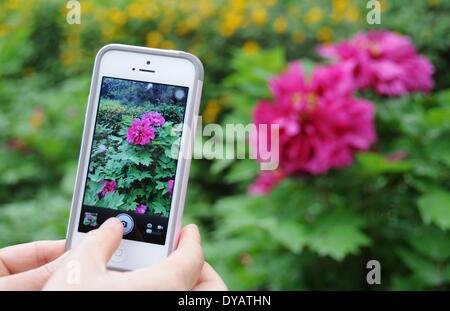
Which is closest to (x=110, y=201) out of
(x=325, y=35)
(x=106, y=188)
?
(x=106, y=188)

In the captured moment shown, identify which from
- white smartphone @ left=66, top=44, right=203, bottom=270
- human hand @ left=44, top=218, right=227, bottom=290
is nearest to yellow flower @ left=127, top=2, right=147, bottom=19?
white smartphone @ left=66, top=44, right=203, bottom=270

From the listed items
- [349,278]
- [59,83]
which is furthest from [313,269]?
[59,83]

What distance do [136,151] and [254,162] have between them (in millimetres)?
1103

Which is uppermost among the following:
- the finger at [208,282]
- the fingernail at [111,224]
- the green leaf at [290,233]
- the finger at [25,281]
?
the green leaf at [290,233]

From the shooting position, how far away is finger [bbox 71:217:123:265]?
0.82 metres

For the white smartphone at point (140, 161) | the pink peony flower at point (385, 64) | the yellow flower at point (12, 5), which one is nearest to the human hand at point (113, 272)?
the white smartphone at point (140, 161)

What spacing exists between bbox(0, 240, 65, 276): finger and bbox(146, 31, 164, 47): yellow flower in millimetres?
2431

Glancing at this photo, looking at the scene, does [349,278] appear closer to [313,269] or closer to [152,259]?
[313,269]

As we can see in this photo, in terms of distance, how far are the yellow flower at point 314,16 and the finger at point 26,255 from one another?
2.41m

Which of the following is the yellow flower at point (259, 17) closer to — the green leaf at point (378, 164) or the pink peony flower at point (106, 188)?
the green leaf at point (378, 164)

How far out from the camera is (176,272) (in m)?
0.85

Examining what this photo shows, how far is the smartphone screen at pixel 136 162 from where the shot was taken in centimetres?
104

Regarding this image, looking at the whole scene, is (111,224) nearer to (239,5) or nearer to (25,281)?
(25,281)

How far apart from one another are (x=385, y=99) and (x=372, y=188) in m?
0.28
